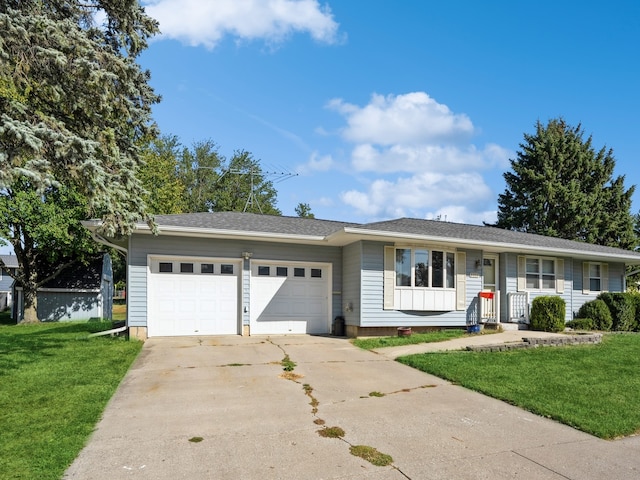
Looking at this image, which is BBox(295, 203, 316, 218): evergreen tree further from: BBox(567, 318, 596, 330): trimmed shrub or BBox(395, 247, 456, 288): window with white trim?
BBox(395, 247, 456, 288): window with white trim

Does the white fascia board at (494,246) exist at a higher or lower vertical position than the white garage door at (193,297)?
higher

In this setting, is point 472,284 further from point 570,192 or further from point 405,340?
point 570,192

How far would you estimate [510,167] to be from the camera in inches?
1270

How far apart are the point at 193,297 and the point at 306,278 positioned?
3286 millimetres

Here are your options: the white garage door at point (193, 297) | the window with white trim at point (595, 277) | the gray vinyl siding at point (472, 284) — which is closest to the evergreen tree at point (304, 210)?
the window with white trim at point (595, 277)

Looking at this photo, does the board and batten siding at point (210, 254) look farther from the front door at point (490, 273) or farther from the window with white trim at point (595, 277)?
the window with white trim at point (595, 277)

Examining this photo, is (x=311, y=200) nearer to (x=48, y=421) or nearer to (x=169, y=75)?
(x=169, y=75)

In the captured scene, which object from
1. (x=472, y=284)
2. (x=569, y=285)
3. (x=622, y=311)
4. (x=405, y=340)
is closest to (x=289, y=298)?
(x=405, y=340)

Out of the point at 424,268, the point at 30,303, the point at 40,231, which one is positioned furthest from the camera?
the point at 30,303

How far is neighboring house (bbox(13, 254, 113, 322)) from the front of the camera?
74.2ft

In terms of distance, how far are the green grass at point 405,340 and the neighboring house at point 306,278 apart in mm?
584

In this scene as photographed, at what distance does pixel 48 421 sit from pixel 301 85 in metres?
11.7

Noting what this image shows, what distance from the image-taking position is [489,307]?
44.6ft

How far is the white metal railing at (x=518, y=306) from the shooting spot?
1386cm
